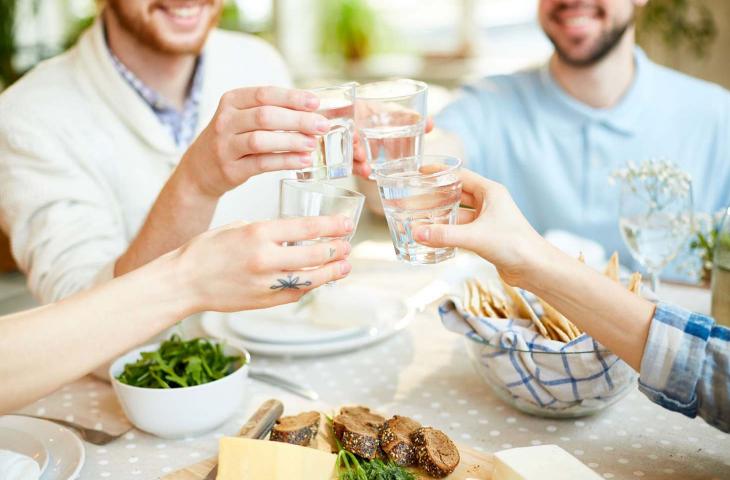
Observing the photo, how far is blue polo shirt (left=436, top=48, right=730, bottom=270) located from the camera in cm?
238

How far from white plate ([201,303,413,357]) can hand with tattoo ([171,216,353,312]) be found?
458 millimetres

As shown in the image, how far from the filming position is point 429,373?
147 cm

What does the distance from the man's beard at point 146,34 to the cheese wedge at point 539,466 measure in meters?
1.40

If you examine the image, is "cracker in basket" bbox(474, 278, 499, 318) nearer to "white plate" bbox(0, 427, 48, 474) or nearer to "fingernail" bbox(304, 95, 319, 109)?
"fingernail" bbox(304, 95, 319, 109)

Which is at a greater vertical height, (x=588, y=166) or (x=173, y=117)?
(x=173, y=117)

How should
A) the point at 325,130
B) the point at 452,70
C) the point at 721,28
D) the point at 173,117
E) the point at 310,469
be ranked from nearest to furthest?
the point at 310,469
the point at 325,130
the point at 173,117
the point at 721,28
the point at 452,70

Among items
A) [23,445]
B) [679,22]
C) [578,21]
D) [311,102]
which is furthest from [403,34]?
[23,445]

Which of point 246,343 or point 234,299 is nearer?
point 234,299

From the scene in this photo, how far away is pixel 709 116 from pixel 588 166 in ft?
1.33

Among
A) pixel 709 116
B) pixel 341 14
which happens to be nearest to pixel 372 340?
pixel 709 116

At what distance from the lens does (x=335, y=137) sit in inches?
48.7

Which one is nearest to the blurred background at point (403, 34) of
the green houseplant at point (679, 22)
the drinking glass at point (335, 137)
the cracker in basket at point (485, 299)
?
the green houseplant at point (679, 22)

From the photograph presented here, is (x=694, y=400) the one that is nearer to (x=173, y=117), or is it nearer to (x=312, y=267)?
(x=312, y=267)

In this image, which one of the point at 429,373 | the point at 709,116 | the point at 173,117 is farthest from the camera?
the point at 709,116
